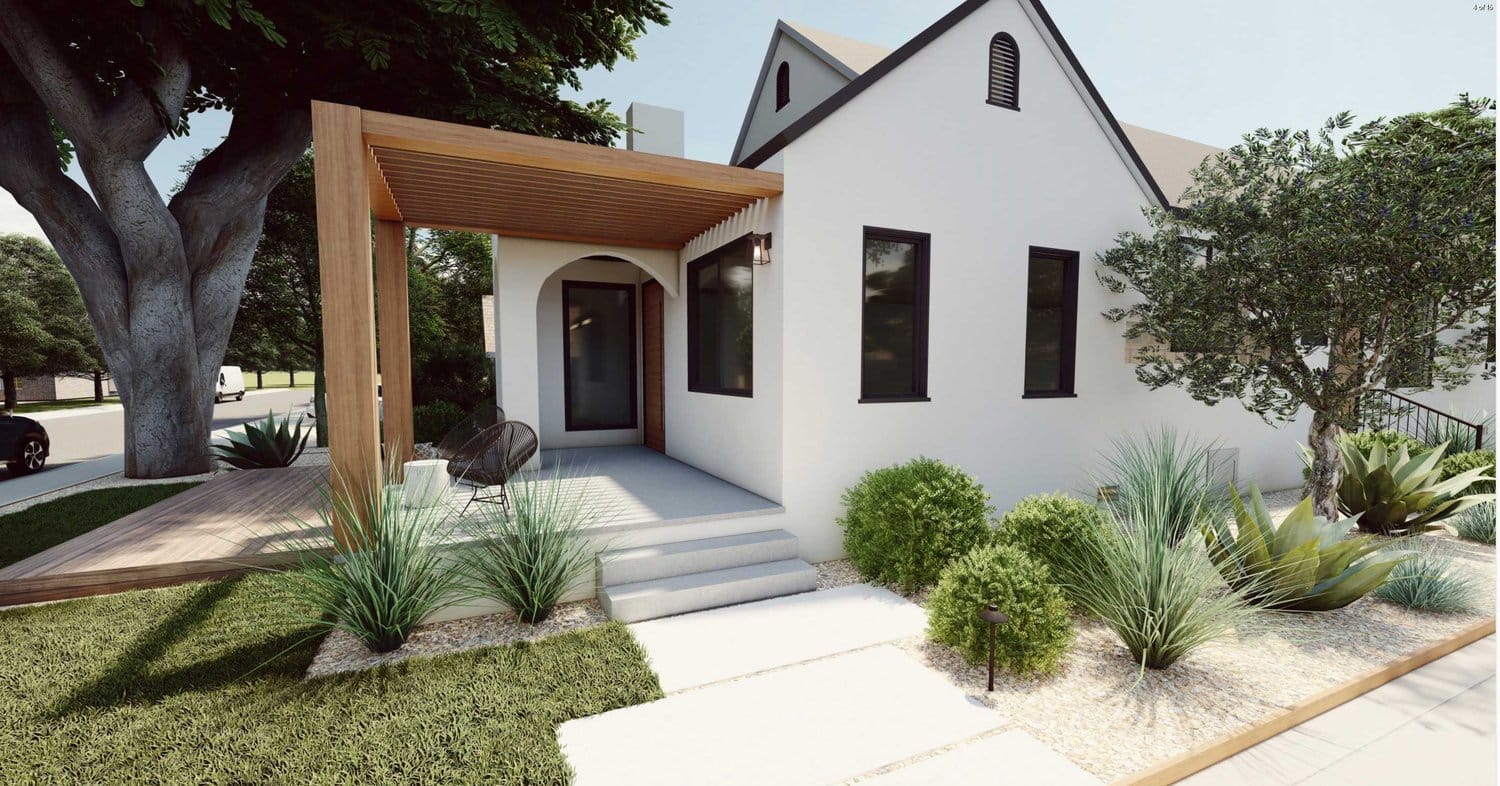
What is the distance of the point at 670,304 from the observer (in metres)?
7.85

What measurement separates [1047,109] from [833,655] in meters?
6.24

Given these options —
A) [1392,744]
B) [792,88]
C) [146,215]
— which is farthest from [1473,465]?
[146,215]

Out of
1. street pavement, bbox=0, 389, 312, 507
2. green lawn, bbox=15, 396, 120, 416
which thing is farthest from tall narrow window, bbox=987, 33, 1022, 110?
green lawn, bbox=15, 396, 120, 416

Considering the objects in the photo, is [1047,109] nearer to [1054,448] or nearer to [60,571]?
[1054,448]

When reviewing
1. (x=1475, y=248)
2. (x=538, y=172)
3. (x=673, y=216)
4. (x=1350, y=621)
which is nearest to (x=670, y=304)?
(x=673, y=216)

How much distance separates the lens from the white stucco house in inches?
205

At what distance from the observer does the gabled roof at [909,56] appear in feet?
17.1

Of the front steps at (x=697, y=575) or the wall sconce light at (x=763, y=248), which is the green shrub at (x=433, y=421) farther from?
the wall sconce light at (x=763, y=248)

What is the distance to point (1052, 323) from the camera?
6.68 metres

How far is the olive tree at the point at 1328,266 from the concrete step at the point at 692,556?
5.07 m

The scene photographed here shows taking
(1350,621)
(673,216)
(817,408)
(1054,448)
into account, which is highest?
(673,216)

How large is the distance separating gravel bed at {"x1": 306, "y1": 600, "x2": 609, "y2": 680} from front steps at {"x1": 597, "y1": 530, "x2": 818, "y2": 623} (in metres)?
0.25

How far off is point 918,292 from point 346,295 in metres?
4.90

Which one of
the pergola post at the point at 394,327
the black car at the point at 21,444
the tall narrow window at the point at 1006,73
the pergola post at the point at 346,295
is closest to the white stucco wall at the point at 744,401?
the tall narrow window at the point at 1006,73
